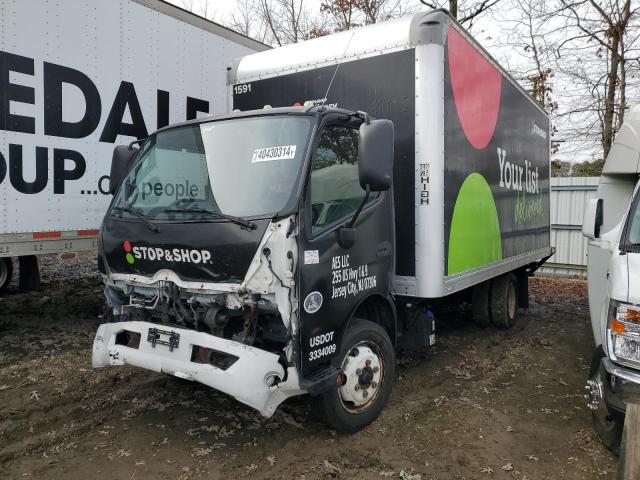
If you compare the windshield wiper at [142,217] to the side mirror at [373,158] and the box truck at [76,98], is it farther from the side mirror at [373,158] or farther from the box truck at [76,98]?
the box truck at [76,98]

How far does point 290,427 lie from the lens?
13.1ft

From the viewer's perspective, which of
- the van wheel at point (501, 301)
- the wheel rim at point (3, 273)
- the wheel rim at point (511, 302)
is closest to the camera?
the van wheel at point (501, 301)

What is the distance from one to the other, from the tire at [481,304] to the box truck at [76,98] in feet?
15.2

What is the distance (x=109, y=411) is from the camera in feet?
13.8

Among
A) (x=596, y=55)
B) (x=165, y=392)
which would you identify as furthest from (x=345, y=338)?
(x=596, y=55)

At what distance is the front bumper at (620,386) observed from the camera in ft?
10.1

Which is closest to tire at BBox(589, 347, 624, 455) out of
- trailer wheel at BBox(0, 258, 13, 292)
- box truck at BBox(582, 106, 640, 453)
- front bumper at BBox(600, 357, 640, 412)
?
box truck at BBox(582, 106, 640, 453)

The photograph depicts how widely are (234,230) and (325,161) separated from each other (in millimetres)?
868

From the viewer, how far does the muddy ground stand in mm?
3434

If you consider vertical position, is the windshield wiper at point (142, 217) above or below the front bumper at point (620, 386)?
above

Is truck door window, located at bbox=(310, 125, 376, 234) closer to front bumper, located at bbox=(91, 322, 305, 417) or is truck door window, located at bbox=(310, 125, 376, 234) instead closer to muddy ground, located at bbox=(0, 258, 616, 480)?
front bumper, located at bbox=(91, 322, 305, 417)

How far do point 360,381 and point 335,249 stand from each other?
1.08 meters

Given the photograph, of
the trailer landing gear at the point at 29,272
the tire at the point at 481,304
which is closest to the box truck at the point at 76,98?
the trailer landing gear at the point at 29,272

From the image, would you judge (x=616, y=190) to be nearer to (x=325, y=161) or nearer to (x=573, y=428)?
(x=573, y=428)
